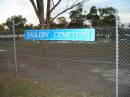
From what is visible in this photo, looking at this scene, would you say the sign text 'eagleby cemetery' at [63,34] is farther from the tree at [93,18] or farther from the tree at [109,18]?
the tree at [93,18]

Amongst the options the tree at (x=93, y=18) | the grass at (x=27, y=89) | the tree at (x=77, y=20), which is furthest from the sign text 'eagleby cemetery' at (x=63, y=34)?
the tree at (x=77, y=20)

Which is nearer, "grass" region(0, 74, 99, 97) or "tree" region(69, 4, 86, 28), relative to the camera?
"grass" region(0, 74, 99, 97)

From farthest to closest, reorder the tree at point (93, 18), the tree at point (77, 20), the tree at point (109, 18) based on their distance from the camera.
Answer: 1. the tree at point (109, 18)
2. the tree at point (77, 20)
3. the tree at point (93, 18)

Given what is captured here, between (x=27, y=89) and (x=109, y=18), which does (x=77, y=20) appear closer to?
(x=109, y=18)

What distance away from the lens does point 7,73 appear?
424 inches

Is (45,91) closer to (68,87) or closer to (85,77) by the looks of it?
(68,87)

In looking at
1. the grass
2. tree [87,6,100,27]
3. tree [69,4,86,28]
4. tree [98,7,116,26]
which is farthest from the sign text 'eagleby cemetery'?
tree [69,4,86,28]

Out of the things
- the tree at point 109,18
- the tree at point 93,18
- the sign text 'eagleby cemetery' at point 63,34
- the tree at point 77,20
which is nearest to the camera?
the sign text 'eagleby cemetery' at point 63,34

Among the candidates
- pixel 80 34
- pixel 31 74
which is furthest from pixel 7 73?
pixel 80 34

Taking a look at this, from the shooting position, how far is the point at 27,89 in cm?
834

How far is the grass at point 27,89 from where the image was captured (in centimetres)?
777

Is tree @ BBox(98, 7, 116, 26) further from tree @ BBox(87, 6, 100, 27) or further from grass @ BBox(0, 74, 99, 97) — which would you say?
grass @ BBox(0, 74, 99, 97)

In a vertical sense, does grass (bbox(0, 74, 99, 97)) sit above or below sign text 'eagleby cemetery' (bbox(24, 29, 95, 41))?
below

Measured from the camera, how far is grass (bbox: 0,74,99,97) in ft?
25.5
